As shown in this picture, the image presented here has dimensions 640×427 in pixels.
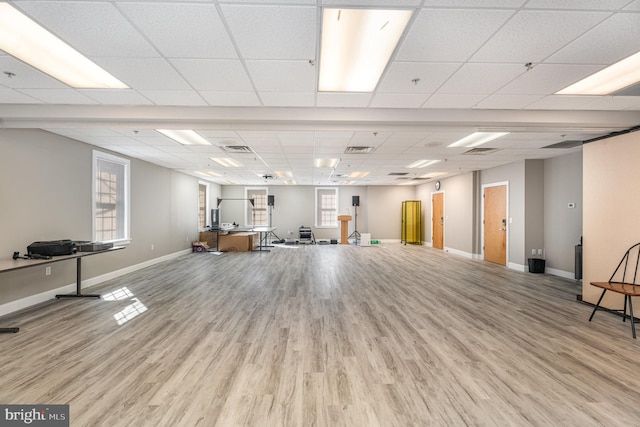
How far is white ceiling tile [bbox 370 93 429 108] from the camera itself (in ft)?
10.9

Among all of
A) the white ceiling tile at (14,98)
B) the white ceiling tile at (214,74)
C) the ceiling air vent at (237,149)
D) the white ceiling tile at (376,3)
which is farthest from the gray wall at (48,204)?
the white ceiling tile at (376,3)

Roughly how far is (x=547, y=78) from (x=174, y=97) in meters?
4.21

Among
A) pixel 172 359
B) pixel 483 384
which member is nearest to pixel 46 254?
pixel 172 359

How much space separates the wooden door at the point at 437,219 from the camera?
10.4 m

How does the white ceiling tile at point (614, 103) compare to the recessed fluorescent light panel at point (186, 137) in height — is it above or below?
above

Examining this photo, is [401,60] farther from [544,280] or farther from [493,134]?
[544,280]

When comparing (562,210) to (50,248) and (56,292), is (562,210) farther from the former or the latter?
(56,292)

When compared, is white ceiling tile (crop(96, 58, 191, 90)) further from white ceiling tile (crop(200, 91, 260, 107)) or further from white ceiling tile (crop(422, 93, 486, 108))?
white ceiling tile (crop(422, 93, 486, 108))

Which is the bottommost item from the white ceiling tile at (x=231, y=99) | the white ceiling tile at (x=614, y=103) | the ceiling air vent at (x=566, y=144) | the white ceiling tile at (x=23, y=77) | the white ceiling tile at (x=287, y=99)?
the ceiling air vent at (x=566, y=144)

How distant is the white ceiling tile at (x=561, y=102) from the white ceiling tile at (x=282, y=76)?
291 cm

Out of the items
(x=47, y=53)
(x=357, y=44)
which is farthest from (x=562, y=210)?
(x=47, y=53)

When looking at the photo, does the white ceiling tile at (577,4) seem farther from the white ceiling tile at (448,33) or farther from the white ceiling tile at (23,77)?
the white ceiling tile at (23,77)

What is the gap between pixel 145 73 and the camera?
2.81m

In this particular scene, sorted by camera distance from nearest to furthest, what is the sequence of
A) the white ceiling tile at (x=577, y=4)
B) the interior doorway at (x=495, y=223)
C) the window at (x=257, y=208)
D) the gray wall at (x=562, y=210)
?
the white ceiling tile at (x=577, y=4) < the gray wall at (x=562, y=210) < the interior doorway at (x=495, y=223) < the window at (x=257, y=208)
